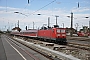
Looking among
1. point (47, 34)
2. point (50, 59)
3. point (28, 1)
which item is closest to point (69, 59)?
point (50, 59)

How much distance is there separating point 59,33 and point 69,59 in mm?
25244

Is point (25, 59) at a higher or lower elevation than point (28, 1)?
lower

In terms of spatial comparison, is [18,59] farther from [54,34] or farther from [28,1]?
[54,34]

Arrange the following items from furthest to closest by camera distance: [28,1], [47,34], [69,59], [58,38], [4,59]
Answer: [47,34] → [58,38] → [28,1] → [4,59] → [69,59]

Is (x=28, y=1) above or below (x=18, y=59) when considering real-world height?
above

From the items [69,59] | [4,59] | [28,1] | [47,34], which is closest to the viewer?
[69,59]

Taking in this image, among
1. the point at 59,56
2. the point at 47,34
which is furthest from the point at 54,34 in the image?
the point at 59,56

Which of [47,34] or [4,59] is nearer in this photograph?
[4,59]

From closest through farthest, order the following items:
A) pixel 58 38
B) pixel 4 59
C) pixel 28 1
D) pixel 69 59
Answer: pixel 69 59, pixel 4 59, pixel 28 1, pixel 58 38

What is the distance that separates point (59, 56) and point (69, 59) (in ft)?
9.42

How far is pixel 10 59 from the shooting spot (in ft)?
52.4

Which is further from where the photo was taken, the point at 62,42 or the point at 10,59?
the point at 62,42

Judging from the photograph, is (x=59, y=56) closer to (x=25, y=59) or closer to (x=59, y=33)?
(x=25, y=59)

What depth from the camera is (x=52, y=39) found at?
132 feet
